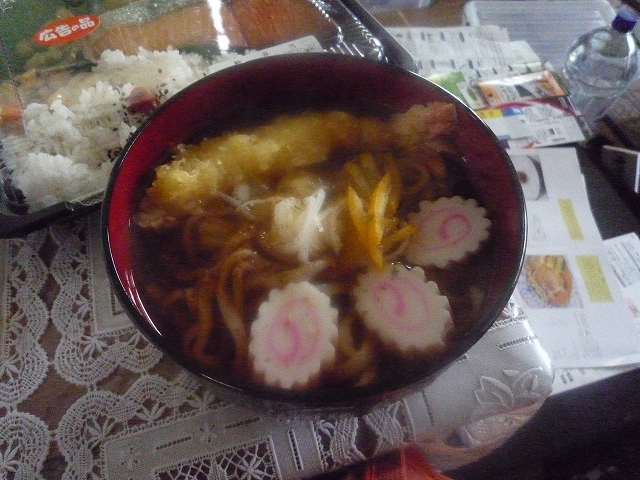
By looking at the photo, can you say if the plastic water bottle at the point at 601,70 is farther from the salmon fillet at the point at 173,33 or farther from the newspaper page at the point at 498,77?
the salmon fillet at the point at 173,33

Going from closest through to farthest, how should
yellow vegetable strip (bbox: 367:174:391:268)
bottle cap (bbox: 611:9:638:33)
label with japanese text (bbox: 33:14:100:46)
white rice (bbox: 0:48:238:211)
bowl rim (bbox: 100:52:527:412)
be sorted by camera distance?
bowl rim (bbox: 100:52:527:412) < yellow vegetable strip (bbox: 367:174:391:268) < white rice (bbox: 0:48:238:211) < label with japanese text (bbox: 33:14:100:46) < bottle cap (bbox: 611:9:638:33)

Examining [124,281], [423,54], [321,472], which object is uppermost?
[124,281]

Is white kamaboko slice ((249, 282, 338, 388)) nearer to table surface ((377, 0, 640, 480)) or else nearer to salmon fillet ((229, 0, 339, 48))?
table surface ((377, 0, 640, 480))

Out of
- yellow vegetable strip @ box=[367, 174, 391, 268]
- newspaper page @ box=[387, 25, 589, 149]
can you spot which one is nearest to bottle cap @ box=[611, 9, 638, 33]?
newspaper page @ box=[387, 25, 589, 149]

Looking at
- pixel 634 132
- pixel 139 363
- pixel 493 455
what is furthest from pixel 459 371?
pixel 634 132

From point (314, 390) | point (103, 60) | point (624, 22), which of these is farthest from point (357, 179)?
point (624, 22)

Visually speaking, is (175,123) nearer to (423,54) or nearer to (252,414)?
(252,414)
